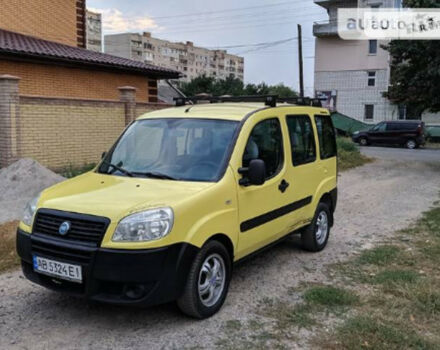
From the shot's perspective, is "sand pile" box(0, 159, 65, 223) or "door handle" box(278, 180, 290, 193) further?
"sand pile" box(0, 159, 65, 223)

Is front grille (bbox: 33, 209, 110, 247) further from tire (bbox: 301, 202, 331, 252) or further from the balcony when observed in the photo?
the balcony

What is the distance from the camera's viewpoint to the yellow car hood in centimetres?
363

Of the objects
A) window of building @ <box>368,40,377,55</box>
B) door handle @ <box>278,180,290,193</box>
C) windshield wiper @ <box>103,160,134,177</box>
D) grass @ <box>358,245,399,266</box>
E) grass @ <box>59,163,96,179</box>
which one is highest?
window of building @ <box>368,40,377,55</box>

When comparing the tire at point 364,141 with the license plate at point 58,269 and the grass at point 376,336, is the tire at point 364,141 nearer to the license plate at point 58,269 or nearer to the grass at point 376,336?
the grass at point 376,336

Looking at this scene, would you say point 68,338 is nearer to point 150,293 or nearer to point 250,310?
point 150,293

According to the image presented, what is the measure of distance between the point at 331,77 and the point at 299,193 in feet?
125

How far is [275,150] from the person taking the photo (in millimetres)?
5035

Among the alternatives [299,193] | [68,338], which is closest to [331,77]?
[299,193]

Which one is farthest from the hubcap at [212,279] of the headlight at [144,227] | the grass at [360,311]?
the headlight at [144,227]

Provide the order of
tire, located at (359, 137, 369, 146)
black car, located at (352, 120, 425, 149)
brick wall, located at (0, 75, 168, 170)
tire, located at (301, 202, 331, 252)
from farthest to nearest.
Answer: tire, located at (359, 137, 369, 146) → black car, located at (352, 120, 425, 149) → brick wall, located at (0, 75, 168, 170) → tire, located at (301, 202, 331, 252)

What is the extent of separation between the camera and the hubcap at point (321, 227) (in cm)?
625

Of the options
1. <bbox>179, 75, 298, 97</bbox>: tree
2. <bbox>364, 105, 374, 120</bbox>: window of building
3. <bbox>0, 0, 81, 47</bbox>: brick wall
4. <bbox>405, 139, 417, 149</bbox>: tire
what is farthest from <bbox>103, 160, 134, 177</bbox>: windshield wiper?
<bbox>179, 75, 298, 97</bbox>: tree

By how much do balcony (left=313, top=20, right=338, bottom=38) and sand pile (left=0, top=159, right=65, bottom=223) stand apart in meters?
35.2

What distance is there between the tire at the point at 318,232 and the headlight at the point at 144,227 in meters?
2.92
